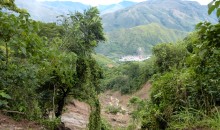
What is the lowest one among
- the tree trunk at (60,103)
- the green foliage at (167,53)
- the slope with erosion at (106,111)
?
the slope with erosion at (106,111)

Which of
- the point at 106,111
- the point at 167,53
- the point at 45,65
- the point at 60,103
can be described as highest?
the point at 45,65

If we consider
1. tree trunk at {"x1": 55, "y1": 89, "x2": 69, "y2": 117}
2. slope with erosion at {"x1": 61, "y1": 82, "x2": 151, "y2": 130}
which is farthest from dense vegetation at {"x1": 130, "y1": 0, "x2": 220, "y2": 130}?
slope with erosion at {"x1": 61, "y1": 82, "x2": 151, "y2": 130}

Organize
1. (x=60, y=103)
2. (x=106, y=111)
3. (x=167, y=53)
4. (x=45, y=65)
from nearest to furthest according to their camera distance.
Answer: (x=45, y=65) → (x=60, y=103) → (x=167, y=53) → (x=106, y=111)

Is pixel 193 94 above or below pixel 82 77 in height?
above

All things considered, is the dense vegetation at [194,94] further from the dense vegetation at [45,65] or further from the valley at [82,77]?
the dense vegetation at [45,65]

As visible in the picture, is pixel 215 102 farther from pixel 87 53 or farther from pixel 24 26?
pixel 87 53

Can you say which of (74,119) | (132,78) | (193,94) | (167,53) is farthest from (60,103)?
(132,78)

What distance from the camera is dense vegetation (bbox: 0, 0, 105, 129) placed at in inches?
168

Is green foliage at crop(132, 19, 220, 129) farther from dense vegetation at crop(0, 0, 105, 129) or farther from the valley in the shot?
dense vegetation at crop(0, 0, 105, 129)

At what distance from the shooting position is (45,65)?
567 cm

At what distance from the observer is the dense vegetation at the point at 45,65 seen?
4.26 m

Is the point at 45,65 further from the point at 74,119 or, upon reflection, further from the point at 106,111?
the point at 106,111

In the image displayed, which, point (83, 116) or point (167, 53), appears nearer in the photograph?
point (83, 116)

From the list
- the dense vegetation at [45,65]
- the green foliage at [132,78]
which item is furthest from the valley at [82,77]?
the green foliage at [132,78]
